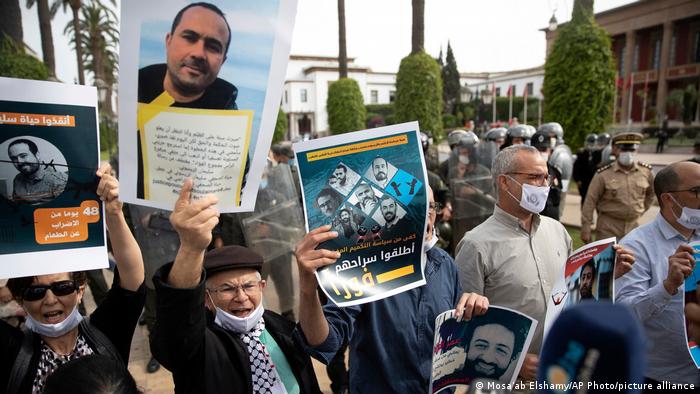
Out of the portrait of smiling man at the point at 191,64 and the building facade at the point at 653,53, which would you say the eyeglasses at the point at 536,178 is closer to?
the portrait of smiling man at the point at 191,64

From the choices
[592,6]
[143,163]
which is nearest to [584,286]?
[143,163]

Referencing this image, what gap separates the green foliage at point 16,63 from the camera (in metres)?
7.91

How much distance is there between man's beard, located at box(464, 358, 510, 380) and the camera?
1.63 meters

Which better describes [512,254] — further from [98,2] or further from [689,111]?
[689,111]

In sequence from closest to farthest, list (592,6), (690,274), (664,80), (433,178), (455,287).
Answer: (690,274), (455,287), (433,178), (592,6), (664,80)

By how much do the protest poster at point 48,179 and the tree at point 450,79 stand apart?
193ft

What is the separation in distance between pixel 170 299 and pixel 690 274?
215 centimetres

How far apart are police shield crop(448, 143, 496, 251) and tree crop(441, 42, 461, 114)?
54.4 m

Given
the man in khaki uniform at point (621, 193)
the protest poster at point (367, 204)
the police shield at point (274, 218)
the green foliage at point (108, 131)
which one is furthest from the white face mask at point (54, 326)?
the green foliage at point (108, 131)

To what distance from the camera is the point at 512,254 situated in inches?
87.6

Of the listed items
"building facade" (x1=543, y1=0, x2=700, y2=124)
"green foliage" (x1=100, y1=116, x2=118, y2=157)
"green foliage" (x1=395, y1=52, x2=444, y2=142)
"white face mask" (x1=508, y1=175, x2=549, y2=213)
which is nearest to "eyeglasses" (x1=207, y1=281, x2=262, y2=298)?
"white face mask" (x1=508, y1=175, x2=549, y2=213)

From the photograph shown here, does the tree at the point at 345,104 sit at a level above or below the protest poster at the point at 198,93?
above

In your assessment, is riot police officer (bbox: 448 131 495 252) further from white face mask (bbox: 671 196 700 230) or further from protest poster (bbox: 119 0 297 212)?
protest poster (bbox: 119 0 297 212)

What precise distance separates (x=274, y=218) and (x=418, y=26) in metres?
9.77
